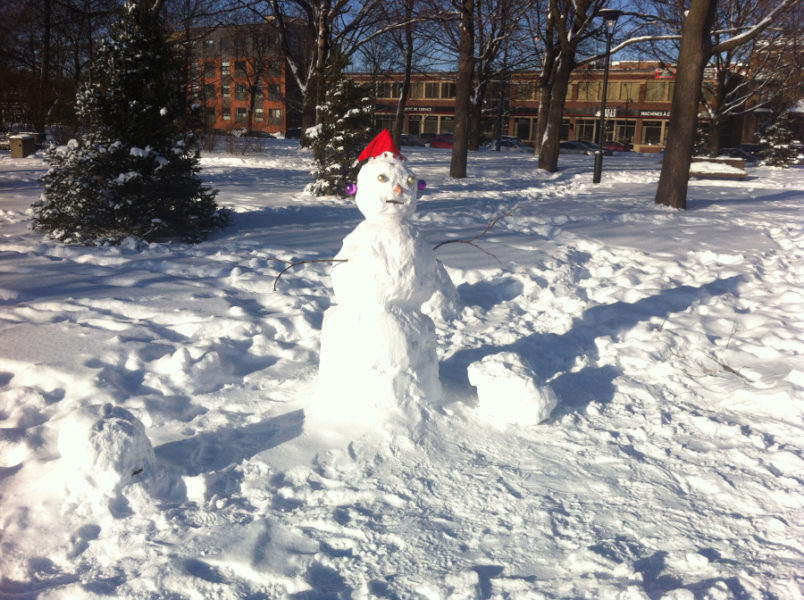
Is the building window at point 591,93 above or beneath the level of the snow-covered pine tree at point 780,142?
above

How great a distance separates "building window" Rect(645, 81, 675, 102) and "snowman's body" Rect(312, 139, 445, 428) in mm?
57594

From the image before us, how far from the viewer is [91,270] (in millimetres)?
6844

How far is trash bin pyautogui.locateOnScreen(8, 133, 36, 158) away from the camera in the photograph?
1731 centimetres

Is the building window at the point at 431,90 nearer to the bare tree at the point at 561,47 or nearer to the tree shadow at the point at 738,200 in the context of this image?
the bare tree at the point at 561,47

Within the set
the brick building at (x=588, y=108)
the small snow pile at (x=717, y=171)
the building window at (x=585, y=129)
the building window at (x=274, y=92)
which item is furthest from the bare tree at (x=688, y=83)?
the building window at (x=585, y=129)

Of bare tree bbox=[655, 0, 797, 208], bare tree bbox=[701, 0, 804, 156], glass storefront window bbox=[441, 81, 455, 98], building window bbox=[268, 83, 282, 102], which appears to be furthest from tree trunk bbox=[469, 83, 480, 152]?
glass storefront window bbox=[441, 81, 455, 98]

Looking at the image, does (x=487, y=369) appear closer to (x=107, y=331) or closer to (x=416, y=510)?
(x=416, y=510)

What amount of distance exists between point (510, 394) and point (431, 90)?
60477mm

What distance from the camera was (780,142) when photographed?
91.1ft

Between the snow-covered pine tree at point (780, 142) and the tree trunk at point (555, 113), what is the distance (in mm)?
14165

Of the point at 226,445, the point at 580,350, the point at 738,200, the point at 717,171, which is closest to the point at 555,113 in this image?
the point at 717,171

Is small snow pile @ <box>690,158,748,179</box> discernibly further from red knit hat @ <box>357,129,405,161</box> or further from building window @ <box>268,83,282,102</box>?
building window @ <box>268,83,282,102</box>

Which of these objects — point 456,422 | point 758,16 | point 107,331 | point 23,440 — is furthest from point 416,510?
point 758,16

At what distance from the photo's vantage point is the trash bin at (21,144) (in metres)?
17.3
